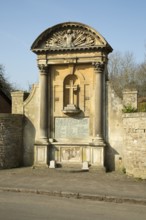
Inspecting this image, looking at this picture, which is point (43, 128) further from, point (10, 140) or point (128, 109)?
point (128, 109)

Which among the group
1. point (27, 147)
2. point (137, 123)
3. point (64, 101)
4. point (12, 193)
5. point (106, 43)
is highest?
point (106, 43)

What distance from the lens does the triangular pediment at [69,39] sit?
18.0 meters

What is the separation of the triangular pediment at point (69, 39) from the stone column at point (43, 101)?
1266 millimetres

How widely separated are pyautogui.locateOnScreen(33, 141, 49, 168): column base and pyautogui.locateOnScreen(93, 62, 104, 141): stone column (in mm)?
2881

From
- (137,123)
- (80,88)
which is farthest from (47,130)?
(137,123)

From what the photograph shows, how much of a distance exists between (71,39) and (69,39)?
0.37ft

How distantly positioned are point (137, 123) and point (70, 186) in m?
4.71

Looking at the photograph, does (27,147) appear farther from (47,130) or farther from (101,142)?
(101,142)

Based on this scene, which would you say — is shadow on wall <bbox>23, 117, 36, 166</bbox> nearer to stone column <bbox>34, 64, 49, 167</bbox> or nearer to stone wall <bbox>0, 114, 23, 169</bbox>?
stone wall <bbox>0, 114, 23, 169</bbox>

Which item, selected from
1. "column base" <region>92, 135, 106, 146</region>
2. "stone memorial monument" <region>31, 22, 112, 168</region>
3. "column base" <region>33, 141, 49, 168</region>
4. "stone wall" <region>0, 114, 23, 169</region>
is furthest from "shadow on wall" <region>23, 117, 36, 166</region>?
"column base" <region>92, 135, 106, 146</region>

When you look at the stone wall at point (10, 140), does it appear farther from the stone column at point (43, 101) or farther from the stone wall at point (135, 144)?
the stone wall at point (135, 144)

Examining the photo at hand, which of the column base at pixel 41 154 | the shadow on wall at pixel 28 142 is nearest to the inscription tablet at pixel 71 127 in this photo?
the column base at pixel 41 154

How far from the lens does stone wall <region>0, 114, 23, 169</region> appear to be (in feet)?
59.6

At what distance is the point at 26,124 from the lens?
19484 mm
